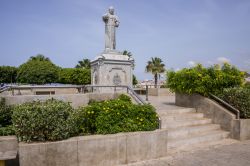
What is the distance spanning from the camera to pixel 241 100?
27.0ft

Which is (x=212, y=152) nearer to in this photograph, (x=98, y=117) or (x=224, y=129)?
(x=224, y=129)

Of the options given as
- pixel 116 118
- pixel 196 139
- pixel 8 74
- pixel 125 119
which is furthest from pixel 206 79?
pixel 8 74

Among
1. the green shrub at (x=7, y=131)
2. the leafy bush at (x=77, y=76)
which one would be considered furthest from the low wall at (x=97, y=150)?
the leafy bush at (x=77, y=76)

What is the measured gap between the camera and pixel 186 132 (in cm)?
746

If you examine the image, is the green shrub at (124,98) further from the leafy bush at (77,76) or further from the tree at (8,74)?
the tree at (8,74)

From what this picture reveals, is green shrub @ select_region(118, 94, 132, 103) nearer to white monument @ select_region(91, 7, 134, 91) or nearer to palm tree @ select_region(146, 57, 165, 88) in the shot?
white monument @ select_region(91, 7, 134, 91)

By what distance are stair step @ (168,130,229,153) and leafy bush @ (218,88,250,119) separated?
1047mm

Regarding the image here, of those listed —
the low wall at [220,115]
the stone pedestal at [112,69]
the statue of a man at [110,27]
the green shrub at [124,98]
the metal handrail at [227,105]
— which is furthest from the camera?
the statue of a man at [110,27]

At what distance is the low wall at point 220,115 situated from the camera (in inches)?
307

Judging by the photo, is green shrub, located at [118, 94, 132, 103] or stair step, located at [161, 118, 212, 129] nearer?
stair step, located at [161, 118, 212, 129]

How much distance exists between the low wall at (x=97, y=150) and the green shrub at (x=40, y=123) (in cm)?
24

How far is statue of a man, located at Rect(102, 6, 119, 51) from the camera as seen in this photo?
15.4 m

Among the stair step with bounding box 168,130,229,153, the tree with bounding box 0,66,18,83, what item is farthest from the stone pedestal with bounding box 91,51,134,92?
the tree with bounding box 0,66,18,83

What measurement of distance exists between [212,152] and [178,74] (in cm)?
444
